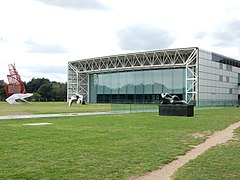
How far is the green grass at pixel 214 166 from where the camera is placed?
7.56 meters

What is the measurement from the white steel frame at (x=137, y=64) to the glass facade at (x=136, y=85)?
2003 mm

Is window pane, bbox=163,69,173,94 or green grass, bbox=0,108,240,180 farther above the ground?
window pane, bbox=163,69,173,94

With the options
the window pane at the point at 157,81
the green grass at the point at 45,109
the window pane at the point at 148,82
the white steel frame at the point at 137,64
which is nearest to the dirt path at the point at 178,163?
the green grass at the point at 45,109

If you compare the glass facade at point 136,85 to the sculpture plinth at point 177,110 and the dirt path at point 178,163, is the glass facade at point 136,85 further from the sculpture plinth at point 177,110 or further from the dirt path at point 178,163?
Result: the dirt path at point 178,163

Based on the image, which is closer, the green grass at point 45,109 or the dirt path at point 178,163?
the dirt path at point 178,163

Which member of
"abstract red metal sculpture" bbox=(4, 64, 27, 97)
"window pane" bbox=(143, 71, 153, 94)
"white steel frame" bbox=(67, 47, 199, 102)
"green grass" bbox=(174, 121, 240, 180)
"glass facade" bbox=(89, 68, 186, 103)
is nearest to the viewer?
"green grass" bbox=(174, 121, 240, 180)

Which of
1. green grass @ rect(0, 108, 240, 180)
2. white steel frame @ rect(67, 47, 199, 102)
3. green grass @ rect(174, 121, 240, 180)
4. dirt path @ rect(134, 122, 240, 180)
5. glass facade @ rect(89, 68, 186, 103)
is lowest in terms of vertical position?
dirt path @ rect(134, 122, 240, 180)

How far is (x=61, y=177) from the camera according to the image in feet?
23.9

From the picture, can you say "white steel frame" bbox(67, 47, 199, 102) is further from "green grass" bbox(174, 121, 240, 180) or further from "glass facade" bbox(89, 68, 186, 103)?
"green grass" bbox(174, 121, 240, 180)

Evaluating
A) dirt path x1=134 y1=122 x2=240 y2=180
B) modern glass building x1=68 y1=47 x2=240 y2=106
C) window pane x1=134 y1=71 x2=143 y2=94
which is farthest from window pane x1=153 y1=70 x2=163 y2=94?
dirt path x1=134 y1=122 x2=240 y2=180

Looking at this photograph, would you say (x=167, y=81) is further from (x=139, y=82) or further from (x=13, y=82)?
(x=13, y=82)

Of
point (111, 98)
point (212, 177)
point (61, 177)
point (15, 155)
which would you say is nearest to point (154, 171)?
point (212, 177)

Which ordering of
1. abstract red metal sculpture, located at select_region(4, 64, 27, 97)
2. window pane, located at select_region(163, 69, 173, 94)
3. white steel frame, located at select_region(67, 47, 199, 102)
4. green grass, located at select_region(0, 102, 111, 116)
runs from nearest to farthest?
green grass, located at select_region(0, 102, 111, 116)
white steel frame, located at select_region(67, 47, 199, 102)
window pane, located at select_region(163, 69, 173, 94)
abstract red metal sculpture, located at select_region(4, 64, 27, 97)

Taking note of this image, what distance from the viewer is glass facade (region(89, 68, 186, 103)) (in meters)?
72.8
